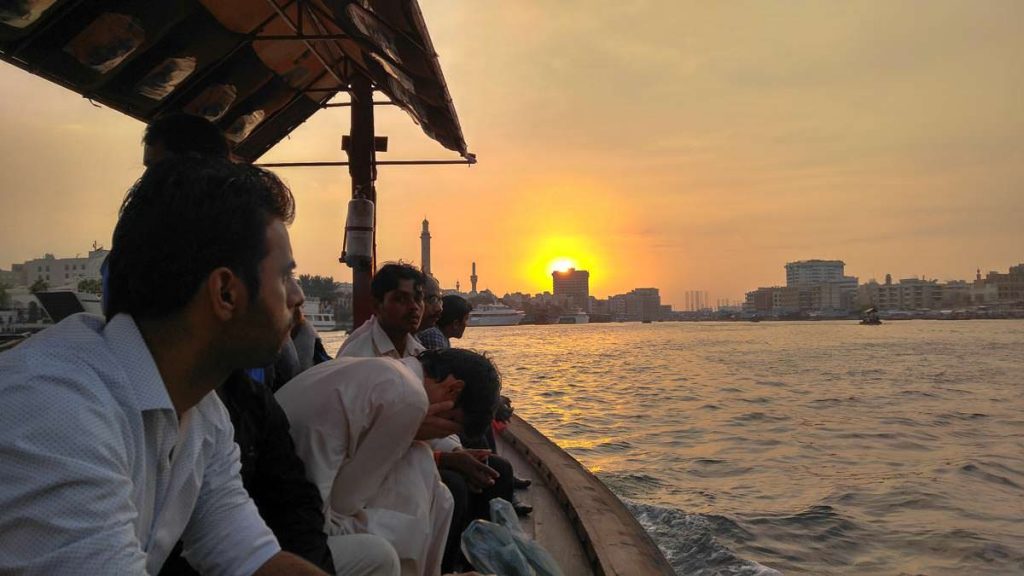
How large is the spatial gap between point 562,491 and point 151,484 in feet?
10.9

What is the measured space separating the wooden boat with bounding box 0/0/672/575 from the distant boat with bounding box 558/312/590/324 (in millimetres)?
110238

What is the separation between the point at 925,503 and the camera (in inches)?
285

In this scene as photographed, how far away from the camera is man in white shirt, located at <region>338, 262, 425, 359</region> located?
385cm

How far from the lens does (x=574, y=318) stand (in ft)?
389

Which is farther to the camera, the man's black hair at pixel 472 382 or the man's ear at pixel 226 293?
the man's black hair at pixel 472 382

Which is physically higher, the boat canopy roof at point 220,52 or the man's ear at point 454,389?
the boat canopy roof at point 220,52

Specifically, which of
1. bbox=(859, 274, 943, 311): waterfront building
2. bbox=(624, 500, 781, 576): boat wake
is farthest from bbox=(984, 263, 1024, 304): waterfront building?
bbox=(624, 500, 781, 576): boat wake

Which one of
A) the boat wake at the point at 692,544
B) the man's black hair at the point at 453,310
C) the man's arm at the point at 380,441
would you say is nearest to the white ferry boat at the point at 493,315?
the boat wake at the point at 692,544

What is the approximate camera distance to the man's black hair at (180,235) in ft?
3.52

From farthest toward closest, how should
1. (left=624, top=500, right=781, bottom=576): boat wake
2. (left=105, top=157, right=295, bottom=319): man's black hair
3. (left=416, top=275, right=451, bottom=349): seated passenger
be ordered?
(left=624, top=500, right=781, bottom=576): boat wake, (left=416, top=275, right=451, bottom=349): seated passenger, (left=105, top=157, right=295, bottom=319): man's black hair

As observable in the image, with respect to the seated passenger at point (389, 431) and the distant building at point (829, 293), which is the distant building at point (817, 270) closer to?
the distant building at point (829, 293)

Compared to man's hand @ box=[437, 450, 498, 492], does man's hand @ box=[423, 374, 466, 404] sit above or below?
above

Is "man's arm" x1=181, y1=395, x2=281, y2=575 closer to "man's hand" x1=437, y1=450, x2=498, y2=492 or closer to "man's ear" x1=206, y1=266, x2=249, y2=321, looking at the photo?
"man's ear" x1=206, y1=266, x2=249, y2=321

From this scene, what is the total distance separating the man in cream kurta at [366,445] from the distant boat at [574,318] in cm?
11285
